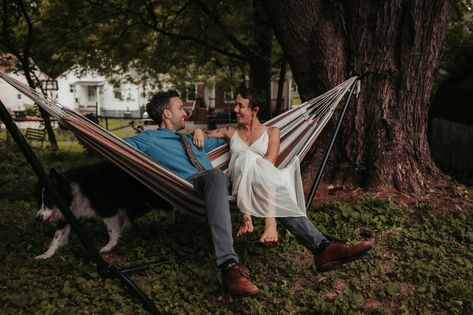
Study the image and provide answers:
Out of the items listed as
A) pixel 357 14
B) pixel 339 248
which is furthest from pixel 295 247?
pixel 357 14

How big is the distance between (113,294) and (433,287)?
2071mm

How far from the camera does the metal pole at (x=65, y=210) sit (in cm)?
267

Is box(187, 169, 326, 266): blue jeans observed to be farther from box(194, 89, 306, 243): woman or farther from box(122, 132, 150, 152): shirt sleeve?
box(122, 132, 150, 152): shirt sleeve

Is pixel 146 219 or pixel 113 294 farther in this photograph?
pixel 146 219

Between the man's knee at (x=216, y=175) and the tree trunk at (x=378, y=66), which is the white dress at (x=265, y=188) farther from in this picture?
the tree trunk at (x=378, y=66)

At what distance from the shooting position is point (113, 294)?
299 cm

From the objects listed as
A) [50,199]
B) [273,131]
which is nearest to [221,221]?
Result: [273,131]

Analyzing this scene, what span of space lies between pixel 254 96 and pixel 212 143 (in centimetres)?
49

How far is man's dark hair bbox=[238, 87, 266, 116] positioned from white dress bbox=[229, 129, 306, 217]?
1.59 feet

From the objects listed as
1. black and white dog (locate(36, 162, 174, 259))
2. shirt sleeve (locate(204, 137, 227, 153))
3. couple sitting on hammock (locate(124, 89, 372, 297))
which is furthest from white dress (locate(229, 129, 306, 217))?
black and white dog (locate(36, 162, 174, 259))

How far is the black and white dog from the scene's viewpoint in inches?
133

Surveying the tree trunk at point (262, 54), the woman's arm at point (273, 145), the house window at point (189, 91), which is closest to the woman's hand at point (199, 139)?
the woman's arm at point (273, 145)

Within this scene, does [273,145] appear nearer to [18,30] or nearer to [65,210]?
[65,210]

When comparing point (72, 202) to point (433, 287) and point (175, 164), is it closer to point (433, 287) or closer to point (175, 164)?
point (175, 164)
